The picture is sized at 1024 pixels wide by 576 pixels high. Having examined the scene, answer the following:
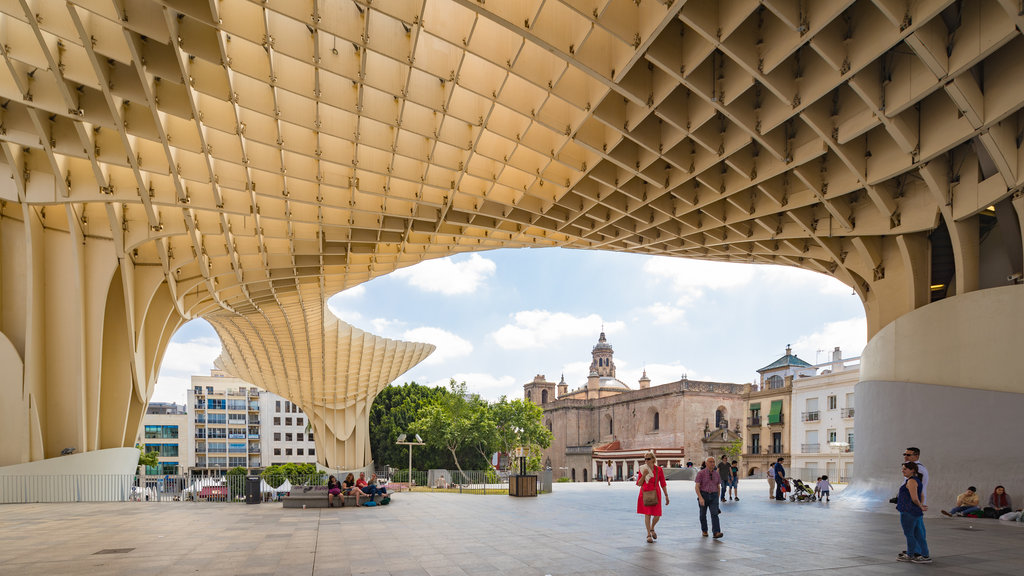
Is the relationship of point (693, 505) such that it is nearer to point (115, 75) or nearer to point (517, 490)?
point (517, 490)

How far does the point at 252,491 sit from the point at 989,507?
22794 mm

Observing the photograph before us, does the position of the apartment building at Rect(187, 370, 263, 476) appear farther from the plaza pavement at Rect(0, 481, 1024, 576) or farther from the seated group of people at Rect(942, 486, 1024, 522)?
the seated group of people at Rect(942, 486, 1024, 522)

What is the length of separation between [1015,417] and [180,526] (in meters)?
21.0

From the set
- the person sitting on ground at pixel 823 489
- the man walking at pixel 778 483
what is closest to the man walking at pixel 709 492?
the person sitting on ground at pixel 823 489

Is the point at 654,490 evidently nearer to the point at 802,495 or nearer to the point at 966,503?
the point at 966,503

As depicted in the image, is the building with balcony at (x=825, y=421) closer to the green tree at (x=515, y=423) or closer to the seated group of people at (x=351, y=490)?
the green tree at (x=515, y=423)

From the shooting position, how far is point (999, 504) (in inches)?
661

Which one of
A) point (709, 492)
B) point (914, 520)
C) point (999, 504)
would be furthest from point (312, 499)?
point (999, 504)

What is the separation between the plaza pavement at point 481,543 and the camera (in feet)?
33.5

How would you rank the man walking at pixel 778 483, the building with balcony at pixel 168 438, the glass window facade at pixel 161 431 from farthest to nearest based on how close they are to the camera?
the glass window facade at pixel 161 431 < the building with balcony at pixel 168 438 < the man walking at pixel 778 483

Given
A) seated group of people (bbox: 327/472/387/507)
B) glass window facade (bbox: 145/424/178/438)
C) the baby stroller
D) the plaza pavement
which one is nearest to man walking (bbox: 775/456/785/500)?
the baby stroller

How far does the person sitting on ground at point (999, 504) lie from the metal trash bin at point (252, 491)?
22421 millimetres

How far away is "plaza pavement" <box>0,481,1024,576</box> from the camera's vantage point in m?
10.2

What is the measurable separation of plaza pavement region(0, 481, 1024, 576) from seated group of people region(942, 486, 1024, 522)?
0.65 metres
